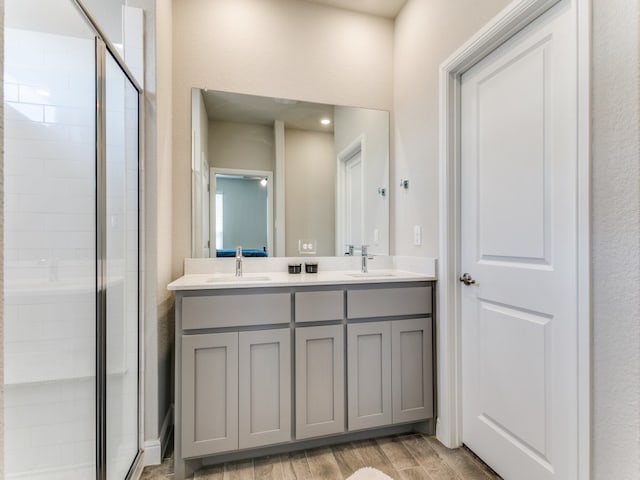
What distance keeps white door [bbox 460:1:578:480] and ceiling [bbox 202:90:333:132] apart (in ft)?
3.25

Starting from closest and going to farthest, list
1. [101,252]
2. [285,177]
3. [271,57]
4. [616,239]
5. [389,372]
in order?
[616,239]
[101,252]
[389,372]
[271,57]
[285,177]

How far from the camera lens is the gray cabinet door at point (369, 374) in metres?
1.76

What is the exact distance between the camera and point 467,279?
Result: 5.70 feet

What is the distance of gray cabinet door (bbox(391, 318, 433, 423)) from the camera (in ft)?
6.00

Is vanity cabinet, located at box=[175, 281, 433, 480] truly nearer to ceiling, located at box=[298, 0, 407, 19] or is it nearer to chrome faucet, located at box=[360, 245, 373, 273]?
chrome faucet, located at box=[360, 245, 373, 273]

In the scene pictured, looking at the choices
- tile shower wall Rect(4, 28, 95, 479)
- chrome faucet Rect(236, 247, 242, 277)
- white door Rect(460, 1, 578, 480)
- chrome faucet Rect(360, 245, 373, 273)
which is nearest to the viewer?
tile shower wall Rect(4, 28, 95, 479)

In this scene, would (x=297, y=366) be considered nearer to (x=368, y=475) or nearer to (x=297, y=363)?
(x=297, y=363)

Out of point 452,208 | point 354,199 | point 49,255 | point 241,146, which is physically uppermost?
point 241,146

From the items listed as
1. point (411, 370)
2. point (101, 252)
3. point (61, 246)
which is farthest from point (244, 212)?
point (411, 370)

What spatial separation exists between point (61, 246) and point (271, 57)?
1.73m

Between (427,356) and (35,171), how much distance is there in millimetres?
2047

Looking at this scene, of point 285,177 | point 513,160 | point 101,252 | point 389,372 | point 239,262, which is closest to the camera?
point 101,252

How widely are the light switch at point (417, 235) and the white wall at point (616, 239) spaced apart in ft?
3.28

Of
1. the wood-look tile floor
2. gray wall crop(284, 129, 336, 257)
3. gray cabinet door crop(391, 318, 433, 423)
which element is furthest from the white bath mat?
gray wall crop(284, 129, 336, 257)
